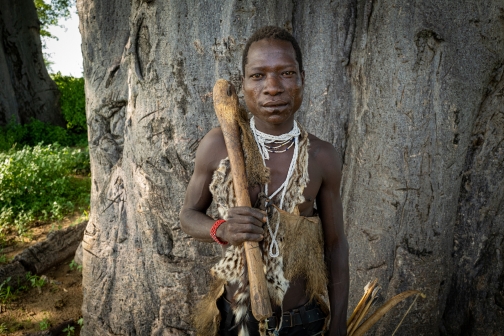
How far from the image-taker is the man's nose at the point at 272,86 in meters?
1.85

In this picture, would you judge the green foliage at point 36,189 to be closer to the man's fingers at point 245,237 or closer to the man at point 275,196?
the man at point 275,196

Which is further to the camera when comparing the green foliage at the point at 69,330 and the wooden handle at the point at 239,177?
the green foliage at the point at 69,330

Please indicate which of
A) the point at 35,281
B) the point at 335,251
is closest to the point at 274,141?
the point at 335,251

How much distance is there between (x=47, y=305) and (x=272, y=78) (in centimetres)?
323

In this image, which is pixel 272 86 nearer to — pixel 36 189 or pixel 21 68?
pixel 36 189

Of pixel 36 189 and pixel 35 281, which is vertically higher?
pixel 36 189

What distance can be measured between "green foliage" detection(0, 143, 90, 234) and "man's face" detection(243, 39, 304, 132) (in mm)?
4398

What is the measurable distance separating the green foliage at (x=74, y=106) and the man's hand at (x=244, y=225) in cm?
923

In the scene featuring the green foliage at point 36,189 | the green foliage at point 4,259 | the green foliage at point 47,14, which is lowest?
the green foliage at point 4,259

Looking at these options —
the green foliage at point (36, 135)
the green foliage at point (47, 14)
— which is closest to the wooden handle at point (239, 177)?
the green foliage at point (36, 135)

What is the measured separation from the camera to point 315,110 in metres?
3.04

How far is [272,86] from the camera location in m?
1.85

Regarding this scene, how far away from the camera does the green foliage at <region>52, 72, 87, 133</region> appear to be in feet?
33.3

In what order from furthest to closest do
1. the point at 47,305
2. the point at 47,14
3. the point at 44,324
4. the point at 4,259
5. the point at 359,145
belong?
the point at 47,14 < the point at 4,259 < the point at 47,305 < the point at 44,324 < the point at 359,145
